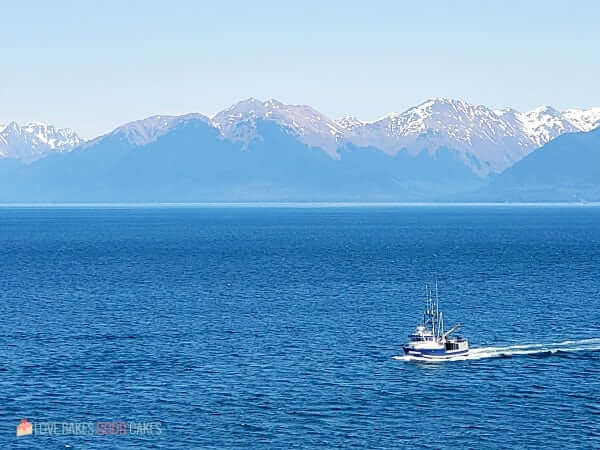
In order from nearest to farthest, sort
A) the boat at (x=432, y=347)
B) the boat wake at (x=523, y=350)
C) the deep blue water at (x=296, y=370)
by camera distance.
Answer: the deep blue water at (x=296, y=370)
the boat at (x=432, y=347)
the boat wake at (x=523, y=350)

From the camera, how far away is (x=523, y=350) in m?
110

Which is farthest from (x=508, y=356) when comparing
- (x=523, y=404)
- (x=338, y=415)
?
(x=338, y=415)

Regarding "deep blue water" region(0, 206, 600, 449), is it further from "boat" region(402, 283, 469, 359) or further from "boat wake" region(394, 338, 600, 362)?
"boat" region(402, 283, 469, 359)

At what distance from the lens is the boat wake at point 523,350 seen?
107312 millimetres

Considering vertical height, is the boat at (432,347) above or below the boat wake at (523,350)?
above

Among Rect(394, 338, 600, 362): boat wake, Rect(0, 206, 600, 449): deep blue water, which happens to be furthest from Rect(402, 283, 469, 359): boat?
Rect(0, 206, 600, 449): deep blue water

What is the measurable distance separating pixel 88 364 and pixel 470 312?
58.0 metres

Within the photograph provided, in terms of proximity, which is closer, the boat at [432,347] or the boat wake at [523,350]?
the boat at [432,347]

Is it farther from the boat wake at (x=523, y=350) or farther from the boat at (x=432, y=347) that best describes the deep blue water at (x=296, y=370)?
the boat at (x=432, y=347)

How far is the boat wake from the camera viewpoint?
107 metres

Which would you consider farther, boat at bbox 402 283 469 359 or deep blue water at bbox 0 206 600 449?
boat at bbox 402 283 469 359

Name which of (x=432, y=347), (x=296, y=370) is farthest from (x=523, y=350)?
(x=296, y=370)

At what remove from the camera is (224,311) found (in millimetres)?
143125

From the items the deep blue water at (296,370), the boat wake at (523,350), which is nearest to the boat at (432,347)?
the boat wake at (523,350)
